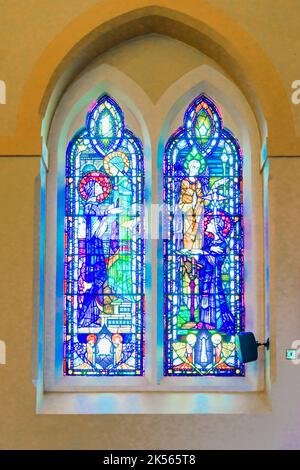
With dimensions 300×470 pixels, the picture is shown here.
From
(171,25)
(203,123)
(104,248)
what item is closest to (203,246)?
(104,248)

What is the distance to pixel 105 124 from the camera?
472 centimetres

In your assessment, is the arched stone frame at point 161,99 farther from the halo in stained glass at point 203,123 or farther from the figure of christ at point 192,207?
the figure of christ at point 192,207

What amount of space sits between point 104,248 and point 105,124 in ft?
3.27

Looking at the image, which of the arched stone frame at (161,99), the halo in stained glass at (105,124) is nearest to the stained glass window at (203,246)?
the arched stone frame at (161,99)

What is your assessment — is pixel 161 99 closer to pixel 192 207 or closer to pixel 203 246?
pixel 192 207

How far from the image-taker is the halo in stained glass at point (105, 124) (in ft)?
15.4

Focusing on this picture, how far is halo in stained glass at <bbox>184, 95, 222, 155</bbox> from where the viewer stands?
185 inches

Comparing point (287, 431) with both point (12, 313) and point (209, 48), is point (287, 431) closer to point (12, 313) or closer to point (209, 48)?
point (12, 313)

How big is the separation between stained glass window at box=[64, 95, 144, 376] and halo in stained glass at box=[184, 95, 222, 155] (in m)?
0.44

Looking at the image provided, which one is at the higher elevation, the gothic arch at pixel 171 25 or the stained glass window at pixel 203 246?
the gothic arch at pixel 171 25

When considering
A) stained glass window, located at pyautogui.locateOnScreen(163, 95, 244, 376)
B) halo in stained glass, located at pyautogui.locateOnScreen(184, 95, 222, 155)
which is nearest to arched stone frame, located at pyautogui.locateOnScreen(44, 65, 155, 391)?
stained glass window, located at pyautogui.locateOnScreen(163, 95, 244, 376)

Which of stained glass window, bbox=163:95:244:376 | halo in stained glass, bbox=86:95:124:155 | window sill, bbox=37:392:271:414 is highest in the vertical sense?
halo in stained glass, bbox=86:95:124:155

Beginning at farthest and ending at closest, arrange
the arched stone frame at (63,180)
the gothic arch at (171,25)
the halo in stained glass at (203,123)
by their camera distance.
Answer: the halo in stained glass at (203,123) < the arched stone frame at (63,180) < the gothic arch at (171,25)

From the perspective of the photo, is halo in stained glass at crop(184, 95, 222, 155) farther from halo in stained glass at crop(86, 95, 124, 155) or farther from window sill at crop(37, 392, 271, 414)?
window sill at crop(37, 392, 271, 414)
